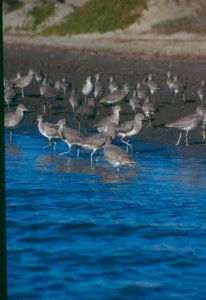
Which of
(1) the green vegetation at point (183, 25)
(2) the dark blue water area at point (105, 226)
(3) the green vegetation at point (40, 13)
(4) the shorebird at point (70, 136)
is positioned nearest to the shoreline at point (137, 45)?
(1) the green vegetation at point (183, 25)

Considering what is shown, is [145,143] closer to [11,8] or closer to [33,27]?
[33,27]

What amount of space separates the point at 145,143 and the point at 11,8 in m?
36.4

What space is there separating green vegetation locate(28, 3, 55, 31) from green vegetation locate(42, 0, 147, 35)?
1.64 metres

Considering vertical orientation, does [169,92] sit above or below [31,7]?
below

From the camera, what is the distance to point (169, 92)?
86.5 feet

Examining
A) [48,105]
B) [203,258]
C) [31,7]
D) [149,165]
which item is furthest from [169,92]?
[31,7]

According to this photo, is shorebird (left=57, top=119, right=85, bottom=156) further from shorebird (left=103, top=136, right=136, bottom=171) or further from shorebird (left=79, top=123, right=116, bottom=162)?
shorebird (left=103, top=136, right=136, bottom=171)

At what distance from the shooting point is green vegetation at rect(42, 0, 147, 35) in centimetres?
4272

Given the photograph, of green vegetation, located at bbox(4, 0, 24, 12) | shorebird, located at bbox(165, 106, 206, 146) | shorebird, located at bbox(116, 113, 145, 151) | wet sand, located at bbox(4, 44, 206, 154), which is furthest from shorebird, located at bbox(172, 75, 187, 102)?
green vegetation, located at bbox(4, 0, 24, 12)

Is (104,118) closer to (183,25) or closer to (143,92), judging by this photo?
(143,92)

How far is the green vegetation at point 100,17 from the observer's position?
4272cm

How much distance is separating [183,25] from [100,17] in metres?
7.02

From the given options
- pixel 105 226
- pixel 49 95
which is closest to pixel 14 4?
pixel 49 95

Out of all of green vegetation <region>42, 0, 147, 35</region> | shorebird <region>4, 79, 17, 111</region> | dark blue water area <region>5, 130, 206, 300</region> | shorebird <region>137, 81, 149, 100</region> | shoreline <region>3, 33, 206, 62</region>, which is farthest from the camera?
green vegetation <region>42, 0, 147, 35</region>
